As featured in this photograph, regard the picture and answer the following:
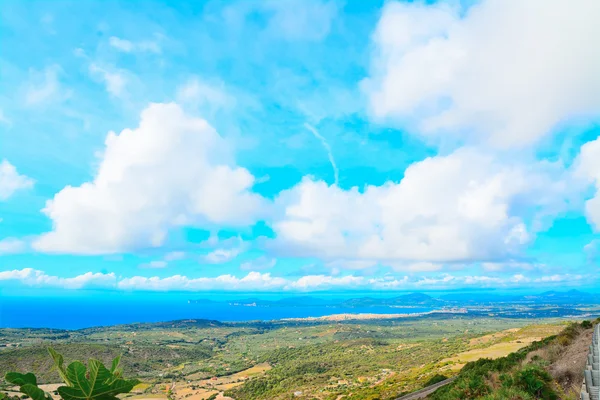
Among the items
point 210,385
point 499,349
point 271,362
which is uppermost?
point 499,349

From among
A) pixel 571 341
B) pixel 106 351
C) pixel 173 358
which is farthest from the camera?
pixel 173 358

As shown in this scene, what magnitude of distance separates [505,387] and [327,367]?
300 ft

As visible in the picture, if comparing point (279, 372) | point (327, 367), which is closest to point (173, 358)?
point (279, 372)

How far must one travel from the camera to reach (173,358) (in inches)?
5202

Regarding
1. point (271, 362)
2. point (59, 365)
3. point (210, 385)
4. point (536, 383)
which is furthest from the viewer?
point (271, 362)

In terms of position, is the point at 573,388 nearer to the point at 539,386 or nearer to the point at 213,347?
the point at 539,386

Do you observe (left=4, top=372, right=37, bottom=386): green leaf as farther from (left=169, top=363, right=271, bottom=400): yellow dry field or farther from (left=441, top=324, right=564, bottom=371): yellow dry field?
(left=169, top=363, right=271, bottom=400): yellow dry field

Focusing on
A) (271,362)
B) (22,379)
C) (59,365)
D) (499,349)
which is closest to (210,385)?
(271,362)

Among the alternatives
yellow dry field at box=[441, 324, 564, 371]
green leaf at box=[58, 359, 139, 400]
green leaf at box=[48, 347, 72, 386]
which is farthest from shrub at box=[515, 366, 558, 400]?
yellow dry field at box=[441, 324, 564, 371]

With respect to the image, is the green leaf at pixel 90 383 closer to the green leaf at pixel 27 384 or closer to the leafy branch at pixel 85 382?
the leafy branch at pixel 85 382

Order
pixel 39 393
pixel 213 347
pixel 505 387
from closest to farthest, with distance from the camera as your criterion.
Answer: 1. pixel 39 393
2. pixel 505 387
3. pixel 213 347

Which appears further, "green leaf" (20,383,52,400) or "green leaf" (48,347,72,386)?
"green leaf" (48,347,72,386)

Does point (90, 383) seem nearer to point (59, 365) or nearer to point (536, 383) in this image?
point (59, 365)

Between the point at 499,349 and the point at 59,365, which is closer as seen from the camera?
the point at 59,365
